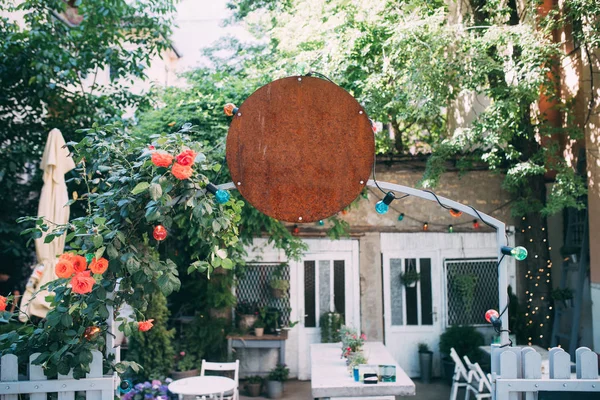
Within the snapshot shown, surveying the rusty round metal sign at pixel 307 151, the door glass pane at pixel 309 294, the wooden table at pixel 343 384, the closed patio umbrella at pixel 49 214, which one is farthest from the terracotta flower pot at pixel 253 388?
the rusty round metal sign at pixel 307 151

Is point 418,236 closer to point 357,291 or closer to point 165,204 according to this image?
point 357,291

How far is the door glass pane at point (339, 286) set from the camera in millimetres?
9273

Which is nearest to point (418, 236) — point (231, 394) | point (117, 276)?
point (231, 394)

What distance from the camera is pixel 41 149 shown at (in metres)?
7.25

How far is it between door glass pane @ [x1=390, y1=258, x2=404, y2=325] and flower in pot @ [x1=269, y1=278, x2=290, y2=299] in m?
1.70

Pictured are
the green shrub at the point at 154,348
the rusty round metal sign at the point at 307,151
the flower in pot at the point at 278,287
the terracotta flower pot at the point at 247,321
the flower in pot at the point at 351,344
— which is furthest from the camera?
the flower in pot at the point at 278,287

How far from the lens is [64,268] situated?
9.95ft

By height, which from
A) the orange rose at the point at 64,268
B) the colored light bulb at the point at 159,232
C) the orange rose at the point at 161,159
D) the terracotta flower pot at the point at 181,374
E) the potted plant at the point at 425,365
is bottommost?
the potted plant at the point at 425,365

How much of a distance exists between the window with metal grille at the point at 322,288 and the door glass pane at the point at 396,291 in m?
0.78

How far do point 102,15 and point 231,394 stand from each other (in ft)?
16.7

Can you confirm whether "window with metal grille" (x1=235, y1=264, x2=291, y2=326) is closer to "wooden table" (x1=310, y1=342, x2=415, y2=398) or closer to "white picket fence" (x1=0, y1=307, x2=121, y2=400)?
"wooden table" (x1=310, y1=342, x2=415, y2=398)

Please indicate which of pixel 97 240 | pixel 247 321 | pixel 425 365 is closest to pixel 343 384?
pixel 97 240

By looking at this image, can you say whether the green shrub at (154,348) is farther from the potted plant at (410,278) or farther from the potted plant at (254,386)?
the potted plant at (410,278)

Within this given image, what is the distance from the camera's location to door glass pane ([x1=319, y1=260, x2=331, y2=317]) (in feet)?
30.5
